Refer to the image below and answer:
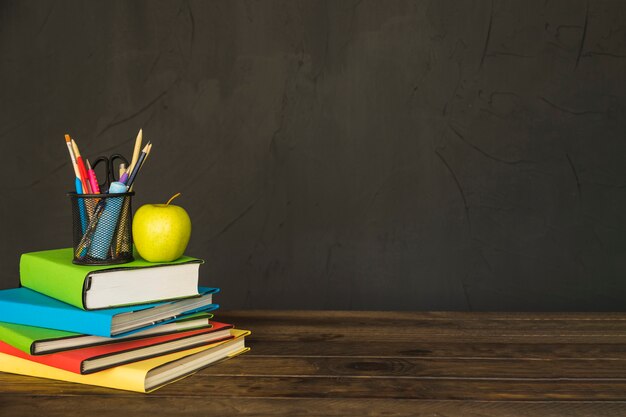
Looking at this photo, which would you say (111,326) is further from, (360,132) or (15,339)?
(360,132)

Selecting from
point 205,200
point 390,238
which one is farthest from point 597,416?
point 205,200

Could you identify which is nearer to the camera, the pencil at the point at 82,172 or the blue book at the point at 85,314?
the blue book at the point at 85,314

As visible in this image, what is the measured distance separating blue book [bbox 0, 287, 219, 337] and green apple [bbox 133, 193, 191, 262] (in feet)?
0.26

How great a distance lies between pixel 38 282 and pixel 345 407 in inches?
21.3

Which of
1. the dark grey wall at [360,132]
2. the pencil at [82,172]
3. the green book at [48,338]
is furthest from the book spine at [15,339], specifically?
the dark grey wall at [360,132]

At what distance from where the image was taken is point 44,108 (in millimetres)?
2209

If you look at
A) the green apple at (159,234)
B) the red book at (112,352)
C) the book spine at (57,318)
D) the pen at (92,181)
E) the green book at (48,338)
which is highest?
the pen at (92,181)

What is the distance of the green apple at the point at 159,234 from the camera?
3.26ft

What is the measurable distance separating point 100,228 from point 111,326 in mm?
169

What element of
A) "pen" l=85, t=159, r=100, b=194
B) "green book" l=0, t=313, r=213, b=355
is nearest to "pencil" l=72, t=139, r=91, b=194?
"pen" l=85, t=159, r=100, b=194

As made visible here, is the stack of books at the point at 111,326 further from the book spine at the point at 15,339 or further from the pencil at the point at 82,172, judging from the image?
the pencil at the point at 82,172

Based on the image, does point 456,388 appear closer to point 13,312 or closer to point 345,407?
point 345,407

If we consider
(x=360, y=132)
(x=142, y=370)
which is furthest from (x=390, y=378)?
(x=360, y=132)

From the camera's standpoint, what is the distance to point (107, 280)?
92cm
